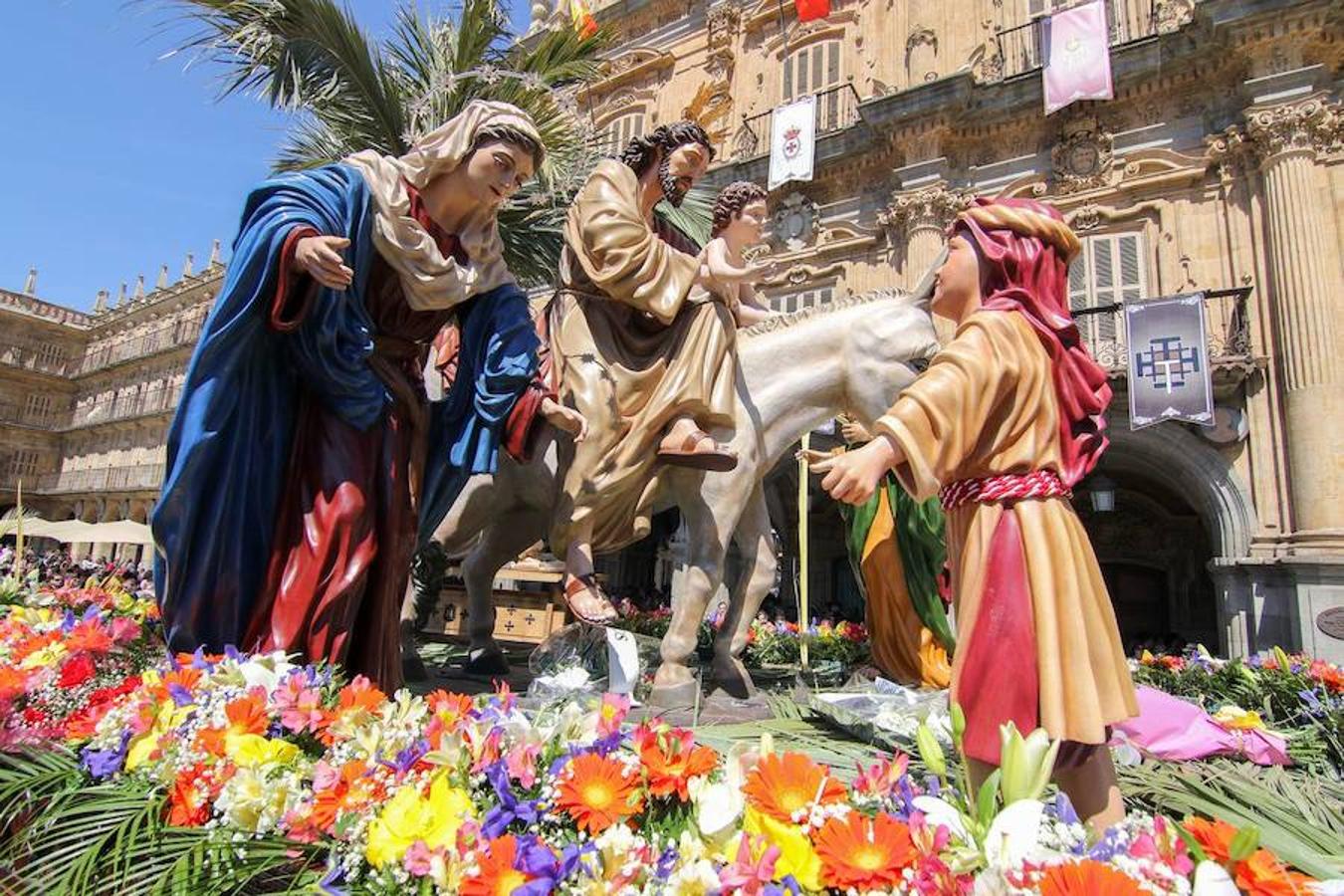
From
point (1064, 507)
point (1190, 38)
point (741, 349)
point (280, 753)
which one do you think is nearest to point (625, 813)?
point (280, 753)

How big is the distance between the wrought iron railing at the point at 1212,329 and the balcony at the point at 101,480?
37142mm

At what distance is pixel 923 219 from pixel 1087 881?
14393 mm

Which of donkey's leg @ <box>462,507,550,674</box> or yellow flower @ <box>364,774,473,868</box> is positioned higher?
donkey's leg @ <box>462,507,550,674</box>

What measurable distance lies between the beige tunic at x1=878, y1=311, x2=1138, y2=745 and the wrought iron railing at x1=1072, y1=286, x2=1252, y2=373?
11.0 meters

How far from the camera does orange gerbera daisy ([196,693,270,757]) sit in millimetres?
1531

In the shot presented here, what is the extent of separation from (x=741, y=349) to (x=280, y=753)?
9.18 feet

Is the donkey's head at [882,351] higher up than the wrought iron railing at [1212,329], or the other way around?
the wrought iron railing at [1212,329]

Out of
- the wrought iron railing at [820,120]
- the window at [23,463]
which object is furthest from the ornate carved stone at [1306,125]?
the window at [23,463]

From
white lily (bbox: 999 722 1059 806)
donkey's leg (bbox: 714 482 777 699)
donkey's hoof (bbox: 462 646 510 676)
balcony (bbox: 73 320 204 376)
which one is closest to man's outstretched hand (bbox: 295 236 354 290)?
white lily (bbox: 999 722 1059 806)

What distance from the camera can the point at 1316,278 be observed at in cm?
1047

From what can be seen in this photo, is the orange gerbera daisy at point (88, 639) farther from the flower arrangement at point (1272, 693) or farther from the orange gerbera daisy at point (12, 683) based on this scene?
the flower arrangement at point (1272, 693)

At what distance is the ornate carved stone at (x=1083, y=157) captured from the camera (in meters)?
12.8

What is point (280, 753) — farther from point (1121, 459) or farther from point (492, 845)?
point (1121, 459)

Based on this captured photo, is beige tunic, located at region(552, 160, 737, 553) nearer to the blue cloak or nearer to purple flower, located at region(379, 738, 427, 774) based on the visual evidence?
the blue cloak
